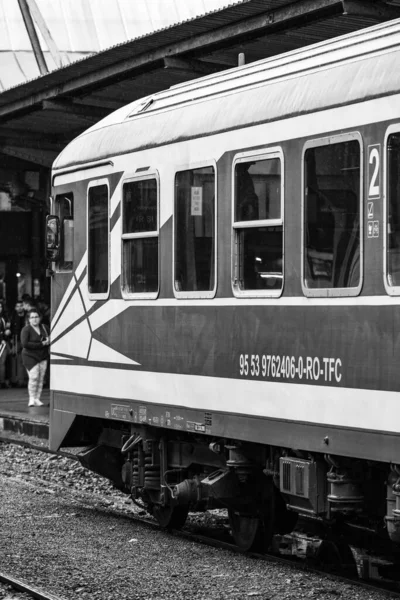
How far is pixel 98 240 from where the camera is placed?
36.9 ft

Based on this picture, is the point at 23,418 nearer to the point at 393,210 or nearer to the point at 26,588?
the point at 26,588

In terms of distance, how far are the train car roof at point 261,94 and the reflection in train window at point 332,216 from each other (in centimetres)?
32

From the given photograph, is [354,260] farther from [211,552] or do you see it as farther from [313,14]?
[313,14]

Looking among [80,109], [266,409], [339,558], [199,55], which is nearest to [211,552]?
[339,558]

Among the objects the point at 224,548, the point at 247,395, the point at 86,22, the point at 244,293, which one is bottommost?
the point at 224,548

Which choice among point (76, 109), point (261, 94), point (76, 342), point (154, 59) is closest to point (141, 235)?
point (76, 342)

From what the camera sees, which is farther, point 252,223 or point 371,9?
point 371,9

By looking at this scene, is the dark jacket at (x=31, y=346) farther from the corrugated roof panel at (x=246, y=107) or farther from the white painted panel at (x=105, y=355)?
the white painted panel at (x=105, y=355)

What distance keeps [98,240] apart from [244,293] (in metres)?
2.50

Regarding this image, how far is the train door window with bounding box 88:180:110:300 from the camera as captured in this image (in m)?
11.1

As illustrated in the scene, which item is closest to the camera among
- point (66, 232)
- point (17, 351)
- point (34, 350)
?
point (66, 232)

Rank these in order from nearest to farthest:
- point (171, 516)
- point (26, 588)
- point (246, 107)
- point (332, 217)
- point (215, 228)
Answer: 1. point (332, 217)
2. point (26, 588)
3. point (246, 107)
4. point (215, 228)
5. point (171, 516)

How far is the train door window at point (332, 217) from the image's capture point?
7.94 metres

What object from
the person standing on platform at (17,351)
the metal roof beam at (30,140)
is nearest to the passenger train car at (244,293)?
the metal roof beam at (30,140)
